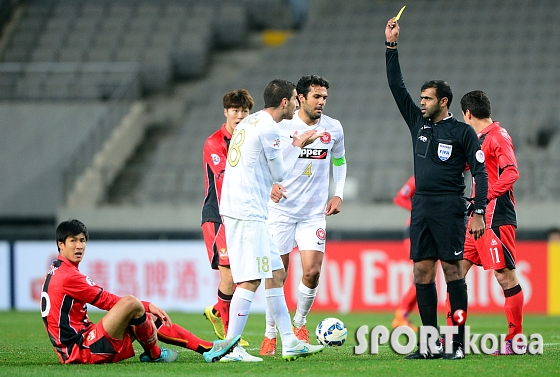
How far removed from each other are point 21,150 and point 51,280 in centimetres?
1581

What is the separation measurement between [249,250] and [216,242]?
190 centimetres

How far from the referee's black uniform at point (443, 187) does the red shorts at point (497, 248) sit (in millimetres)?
811

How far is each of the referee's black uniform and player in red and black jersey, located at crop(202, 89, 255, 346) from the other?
211cm

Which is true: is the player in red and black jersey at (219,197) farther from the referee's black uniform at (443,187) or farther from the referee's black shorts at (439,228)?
the referee's black shorts at (439,228)

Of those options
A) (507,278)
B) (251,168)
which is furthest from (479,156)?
(251,168)

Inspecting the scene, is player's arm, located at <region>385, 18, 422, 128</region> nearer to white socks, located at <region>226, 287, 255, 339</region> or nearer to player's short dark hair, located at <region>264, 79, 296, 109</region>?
player's short dark hair, located at <region>264, 79, 296, 109</region>

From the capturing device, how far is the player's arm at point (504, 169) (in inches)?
324

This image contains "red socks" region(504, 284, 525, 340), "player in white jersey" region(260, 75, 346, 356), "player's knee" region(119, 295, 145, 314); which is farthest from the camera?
"player in white jersey" region(260, 75, 346, 356)

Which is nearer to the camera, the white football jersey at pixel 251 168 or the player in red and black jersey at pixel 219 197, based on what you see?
the white football jersey at pixel 251 168

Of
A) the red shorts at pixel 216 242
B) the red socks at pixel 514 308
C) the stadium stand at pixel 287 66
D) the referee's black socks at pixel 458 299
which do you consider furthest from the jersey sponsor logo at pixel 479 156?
the stadium stand at pixel 287 66

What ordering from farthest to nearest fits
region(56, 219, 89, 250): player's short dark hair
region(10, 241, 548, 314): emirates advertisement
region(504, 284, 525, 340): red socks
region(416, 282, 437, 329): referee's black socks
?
1. region(10, 241, 548, 314): emirates advertisement
2. region(504, 284, 525, 340): red socks
3. region(416, 282, 437, 329): referee's black socks
4. region(56, 219, 89, 250): player's short dark hair

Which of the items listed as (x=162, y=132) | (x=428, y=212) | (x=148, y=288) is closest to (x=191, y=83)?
(x=162, y=132)

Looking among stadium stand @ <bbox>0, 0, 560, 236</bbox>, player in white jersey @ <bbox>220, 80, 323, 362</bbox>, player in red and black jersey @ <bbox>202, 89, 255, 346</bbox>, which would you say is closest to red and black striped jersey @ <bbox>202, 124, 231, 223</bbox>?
player in red and black jersey @ <bbox>202, 89, 255, 346</bbox>

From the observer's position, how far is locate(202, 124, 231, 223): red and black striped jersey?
919 cm
